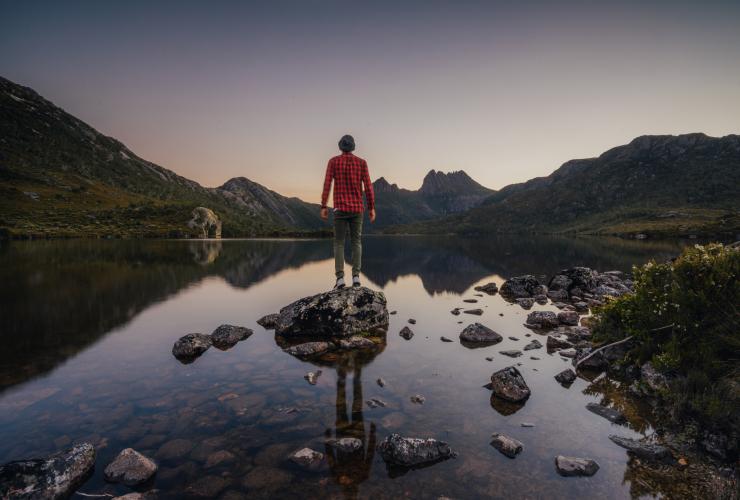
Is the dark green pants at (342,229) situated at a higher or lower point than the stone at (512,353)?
higher

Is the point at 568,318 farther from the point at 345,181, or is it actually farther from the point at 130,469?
the point at 130,469

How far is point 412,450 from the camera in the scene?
17.3ft

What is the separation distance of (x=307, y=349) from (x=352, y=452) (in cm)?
526

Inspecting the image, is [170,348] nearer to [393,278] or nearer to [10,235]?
[393,278]

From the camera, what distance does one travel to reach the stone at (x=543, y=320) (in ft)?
46.4

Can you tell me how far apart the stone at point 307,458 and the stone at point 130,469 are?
201 centimetres

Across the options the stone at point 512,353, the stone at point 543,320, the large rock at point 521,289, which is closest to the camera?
Result: the stone at point 512,353

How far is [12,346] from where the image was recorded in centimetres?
981

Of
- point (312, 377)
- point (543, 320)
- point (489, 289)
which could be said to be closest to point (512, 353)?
point (543, 320)

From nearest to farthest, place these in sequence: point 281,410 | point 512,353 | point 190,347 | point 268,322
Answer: point 281,410 → point 190,347 → point 512,353 → point 268,322

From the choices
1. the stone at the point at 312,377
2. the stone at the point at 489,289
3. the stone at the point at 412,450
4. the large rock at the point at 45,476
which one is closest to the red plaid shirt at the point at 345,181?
the stone at the point at 312,377

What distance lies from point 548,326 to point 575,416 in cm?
808

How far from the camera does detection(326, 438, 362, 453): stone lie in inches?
213

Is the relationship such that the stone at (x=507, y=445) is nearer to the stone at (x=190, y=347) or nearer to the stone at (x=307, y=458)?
the stone at (x=307, y=458)
